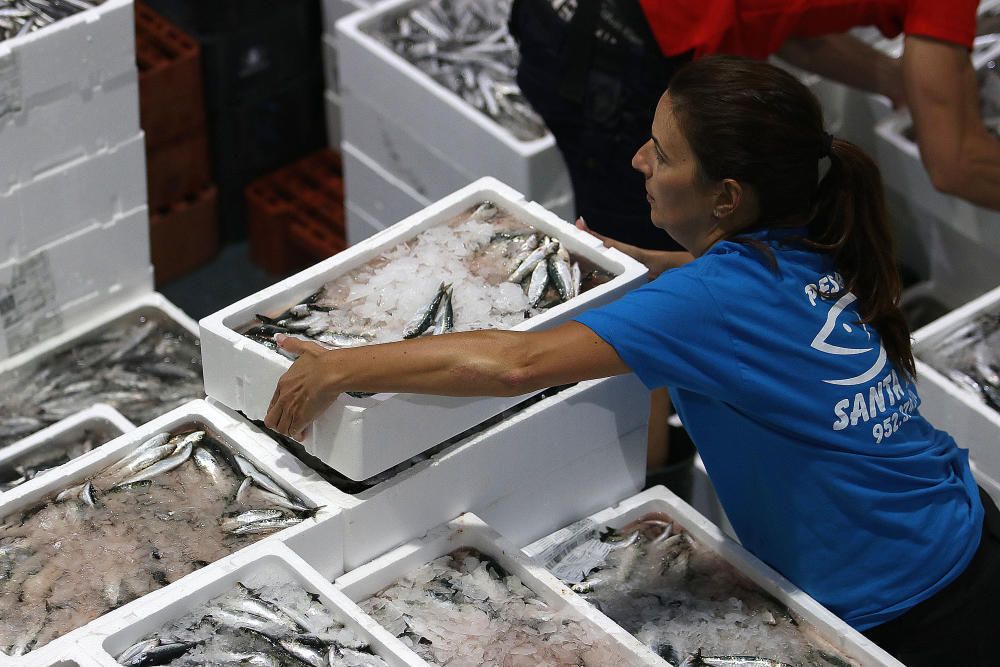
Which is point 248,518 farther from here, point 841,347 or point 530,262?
point 841,347

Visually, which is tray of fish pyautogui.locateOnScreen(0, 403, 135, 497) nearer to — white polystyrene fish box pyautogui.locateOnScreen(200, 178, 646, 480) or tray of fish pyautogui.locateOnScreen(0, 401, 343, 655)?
tray of fish pyautogui.locateOnScreen(0, 401, 343, 655)

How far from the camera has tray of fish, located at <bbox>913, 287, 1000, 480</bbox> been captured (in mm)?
4371

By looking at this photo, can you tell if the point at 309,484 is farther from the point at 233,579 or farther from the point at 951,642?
the point at 951,642

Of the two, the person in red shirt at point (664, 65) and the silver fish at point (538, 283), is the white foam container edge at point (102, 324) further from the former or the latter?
the silver fish at point (538, 283)

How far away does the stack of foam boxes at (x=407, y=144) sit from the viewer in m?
5.28

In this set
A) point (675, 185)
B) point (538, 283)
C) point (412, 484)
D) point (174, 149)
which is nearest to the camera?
point (675, 185)

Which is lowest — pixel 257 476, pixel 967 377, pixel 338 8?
pixel 967 377

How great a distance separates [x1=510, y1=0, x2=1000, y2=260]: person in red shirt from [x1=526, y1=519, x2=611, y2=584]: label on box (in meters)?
1.22

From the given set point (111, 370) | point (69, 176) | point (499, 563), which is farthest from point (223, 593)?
point (69, 176)

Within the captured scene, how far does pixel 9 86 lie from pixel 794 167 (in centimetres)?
236

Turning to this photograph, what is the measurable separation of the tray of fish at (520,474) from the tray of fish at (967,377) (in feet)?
3.43

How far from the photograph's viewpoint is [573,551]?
12.4ft

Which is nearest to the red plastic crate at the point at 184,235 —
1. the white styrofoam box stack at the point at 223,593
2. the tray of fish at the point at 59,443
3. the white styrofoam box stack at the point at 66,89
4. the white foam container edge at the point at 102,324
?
the white foam container edge at the point at 102,324

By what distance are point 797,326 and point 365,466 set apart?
98cm
